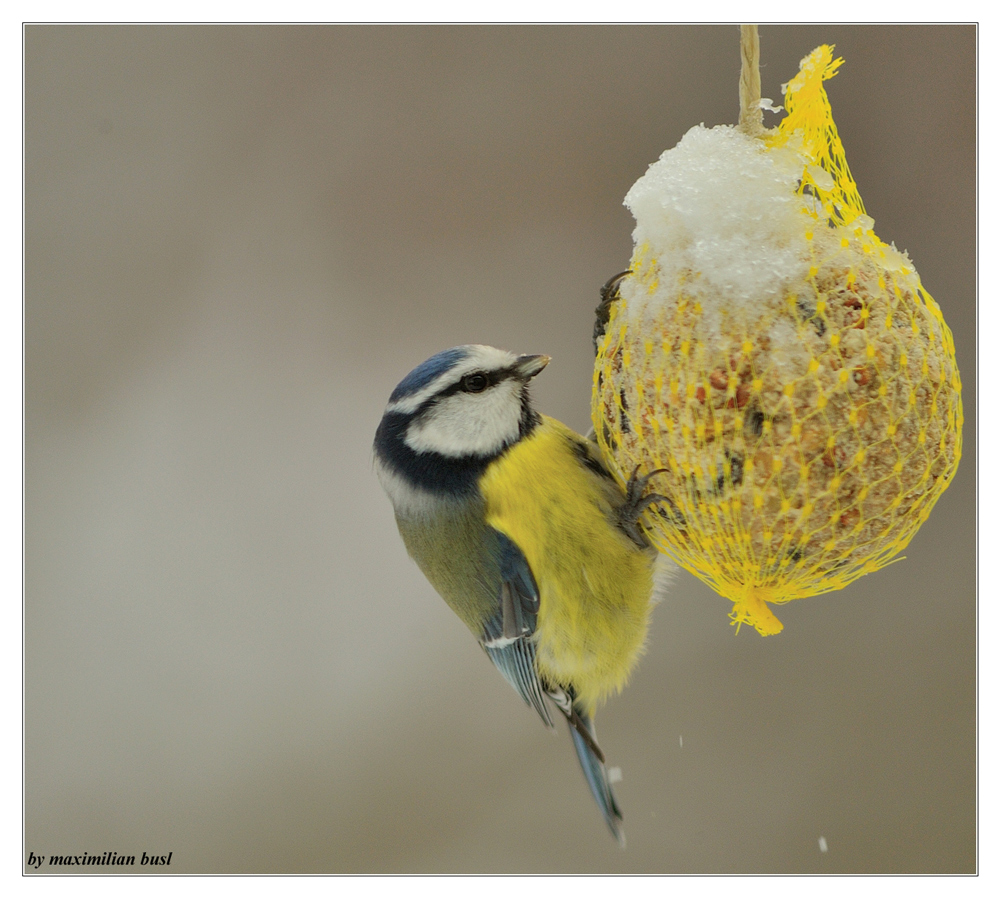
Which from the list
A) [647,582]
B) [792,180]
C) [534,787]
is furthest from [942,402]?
[534,787]

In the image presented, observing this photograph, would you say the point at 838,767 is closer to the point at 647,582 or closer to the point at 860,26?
the point at 647,582

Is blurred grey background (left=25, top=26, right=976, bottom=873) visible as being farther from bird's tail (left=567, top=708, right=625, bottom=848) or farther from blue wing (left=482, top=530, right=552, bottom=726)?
blue wing (left=482, top=530, right=552, bottom=726)

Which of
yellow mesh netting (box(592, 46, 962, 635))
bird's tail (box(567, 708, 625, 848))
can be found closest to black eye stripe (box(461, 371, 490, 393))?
yellow mesh netting (box(592, 46, 962, 635))

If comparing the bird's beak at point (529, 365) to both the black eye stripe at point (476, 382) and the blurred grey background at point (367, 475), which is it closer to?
the black eye stripe at point (476, 382)

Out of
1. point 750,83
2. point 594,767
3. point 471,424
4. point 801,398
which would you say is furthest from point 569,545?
point 750,83

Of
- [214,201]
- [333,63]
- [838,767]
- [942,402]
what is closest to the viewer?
[942,402]

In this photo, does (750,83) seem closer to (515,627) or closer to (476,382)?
(476,382)
